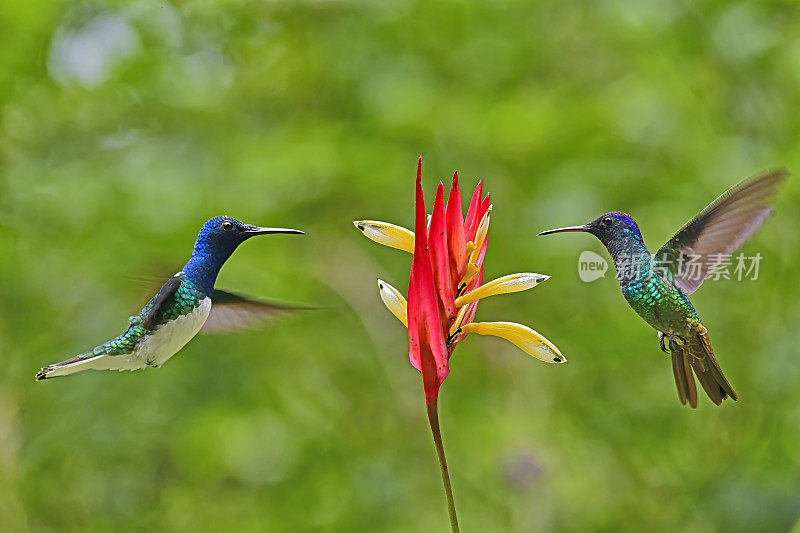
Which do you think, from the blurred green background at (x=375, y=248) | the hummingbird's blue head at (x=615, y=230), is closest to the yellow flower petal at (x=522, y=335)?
the hummingbird's blue head at (x=615, y=230)

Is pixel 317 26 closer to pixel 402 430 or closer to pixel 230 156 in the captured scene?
pixel 230 156

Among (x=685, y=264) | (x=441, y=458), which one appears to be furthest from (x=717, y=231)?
(x=441, y=458)

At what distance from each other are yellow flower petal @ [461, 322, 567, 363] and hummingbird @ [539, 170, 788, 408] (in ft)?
0.38

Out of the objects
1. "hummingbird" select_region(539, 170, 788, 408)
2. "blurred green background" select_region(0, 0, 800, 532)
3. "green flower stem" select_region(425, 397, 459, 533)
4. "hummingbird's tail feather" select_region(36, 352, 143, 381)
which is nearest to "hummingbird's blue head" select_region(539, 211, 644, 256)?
"hummingbird" select_region(539, 170, 788, 408)

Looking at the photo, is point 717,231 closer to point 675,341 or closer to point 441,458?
point 675,341

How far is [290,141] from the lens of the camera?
230cm

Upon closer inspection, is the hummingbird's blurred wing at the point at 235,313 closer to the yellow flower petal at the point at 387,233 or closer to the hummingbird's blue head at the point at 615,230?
the yellow flower petal at the point at 387,233

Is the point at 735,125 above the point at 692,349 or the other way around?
above

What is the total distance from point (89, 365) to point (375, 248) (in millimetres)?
1968

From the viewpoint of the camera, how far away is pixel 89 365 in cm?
70

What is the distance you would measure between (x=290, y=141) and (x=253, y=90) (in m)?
0.36

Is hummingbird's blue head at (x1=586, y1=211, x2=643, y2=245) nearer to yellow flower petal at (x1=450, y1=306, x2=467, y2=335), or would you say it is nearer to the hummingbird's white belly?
yellow flower petal at (x1=450, y1=306, x2=467, y2=335)

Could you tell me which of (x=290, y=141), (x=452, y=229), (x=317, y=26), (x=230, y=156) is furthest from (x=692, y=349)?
(x=317, y=26)

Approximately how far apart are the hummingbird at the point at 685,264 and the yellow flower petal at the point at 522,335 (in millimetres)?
115
